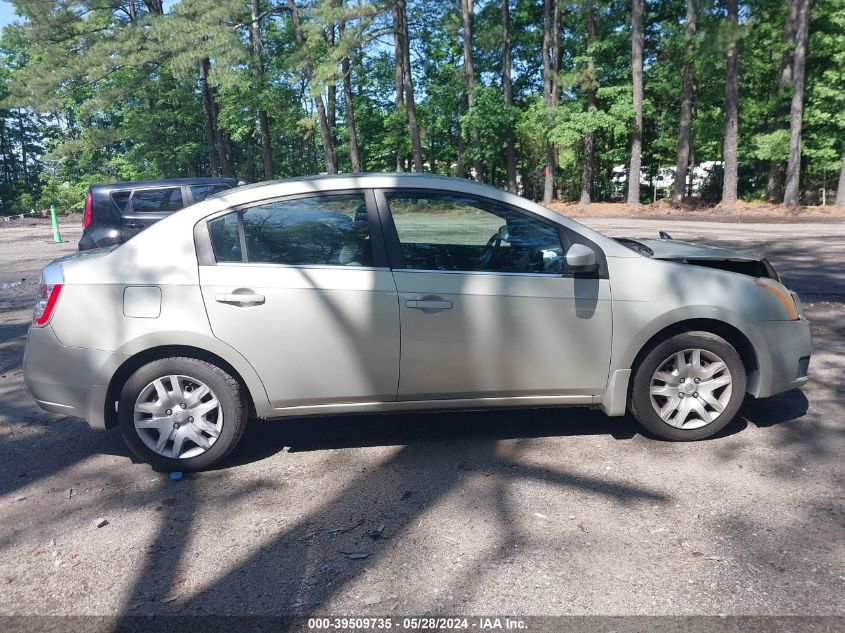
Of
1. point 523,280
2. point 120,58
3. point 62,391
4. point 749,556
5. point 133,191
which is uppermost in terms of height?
point 120,58

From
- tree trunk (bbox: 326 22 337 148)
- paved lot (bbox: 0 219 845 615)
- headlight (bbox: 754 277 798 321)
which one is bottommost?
paved lot (bbox: 0 219 845 615)

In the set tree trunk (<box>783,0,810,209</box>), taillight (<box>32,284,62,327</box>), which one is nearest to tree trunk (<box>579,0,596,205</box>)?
tree trunk (<box>783,0,810,209</box>)

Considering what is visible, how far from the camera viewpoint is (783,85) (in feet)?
90.4

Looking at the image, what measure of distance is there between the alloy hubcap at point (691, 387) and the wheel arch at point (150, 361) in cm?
256

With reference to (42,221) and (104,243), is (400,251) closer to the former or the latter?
(104,243)

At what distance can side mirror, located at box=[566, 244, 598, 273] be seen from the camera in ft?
12.8

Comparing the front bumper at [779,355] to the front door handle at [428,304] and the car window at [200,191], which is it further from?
the car window at [200,191]

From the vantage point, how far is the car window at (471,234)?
13.4ft

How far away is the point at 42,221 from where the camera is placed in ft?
119

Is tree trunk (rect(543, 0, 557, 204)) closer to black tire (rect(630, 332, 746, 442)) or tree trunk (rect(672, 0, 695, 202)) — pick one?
tree trunk (rect(672, 0, 695, 202))

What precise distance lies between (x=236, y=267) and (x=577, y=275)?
2059 mm

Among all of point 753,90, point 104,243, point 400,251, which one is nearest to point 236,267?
point 400,251

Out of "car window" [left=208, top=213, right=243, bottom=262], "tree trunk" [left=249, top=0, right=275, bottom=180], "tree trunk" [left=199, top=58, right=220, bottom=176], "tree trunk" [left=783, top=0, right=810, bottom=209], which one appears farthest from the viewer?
"tree trunk" [left=199, top=58, right=220, bottom=176]

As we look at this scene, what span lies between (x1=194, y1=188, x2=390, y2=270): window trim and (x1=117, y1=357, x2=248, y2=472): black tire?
25.1 inches
